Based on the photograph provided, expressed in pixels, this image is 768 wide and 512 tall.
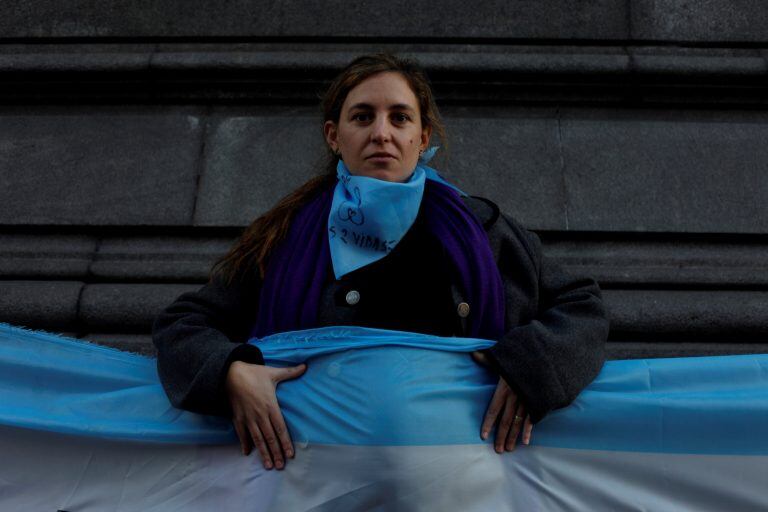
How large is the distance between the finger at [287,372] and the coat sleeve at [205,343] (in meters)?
0.06

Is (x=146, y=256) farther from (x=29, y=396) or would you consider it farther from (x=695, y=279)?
(x=695, y=279)

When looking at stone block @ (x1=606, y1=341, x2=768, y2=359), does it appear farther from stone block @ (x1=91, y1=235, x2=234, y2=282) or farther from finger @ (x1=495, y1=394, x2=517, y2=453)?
stone block @ (x1=91, y1=235, x2=234, y2=282)

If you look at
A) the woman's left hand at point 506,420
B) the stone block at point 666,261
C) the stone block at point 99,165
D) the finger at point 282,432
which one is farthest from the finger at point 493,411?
the stone block at point 99,165

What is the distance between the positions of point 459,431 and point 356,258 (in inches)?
24.4

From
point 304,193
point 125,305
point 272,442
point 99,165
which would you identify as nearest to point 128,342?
point 125,305

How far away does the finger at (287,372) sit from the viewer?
1.89 meters

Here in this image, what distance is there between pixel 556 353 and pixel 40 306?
2.54 meters

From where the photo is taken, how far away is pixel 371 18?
156 inches

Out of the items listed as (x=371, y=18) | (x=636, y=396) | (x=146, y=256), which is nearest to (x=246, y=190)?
(x=146, y=256)

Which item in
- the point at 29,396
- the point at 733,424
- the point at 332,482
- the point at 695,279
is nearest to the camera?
the point at 332,482

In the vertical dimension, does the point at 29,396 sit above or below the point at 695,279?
below

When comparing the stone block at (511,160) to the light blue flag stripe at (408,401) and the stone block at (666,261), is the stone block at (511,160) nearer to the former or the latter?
the stone block at (666,261)

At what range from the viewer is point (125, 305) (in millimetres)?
3404

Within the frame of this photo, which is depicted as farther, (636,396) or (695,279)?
(695,279)
